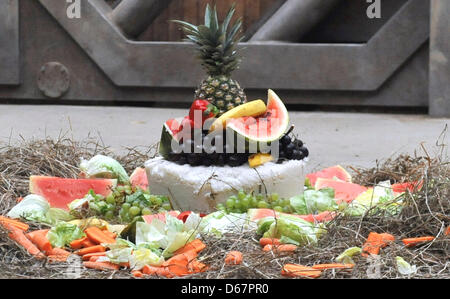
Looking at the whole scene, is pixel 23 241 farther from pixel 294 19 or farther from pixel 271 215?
pixel 294 19

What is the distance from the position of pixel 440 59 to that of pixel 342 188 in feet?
14.0

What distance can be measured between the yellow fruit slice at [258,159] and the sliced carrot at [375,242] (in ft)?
3.80

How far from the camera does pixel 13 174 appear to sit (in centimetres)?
560

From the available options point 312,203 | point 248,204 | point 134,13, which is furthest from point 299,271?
point 134,13

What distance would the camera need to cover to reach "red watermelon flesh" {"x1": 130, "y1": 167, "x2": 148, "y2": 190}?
5.59m

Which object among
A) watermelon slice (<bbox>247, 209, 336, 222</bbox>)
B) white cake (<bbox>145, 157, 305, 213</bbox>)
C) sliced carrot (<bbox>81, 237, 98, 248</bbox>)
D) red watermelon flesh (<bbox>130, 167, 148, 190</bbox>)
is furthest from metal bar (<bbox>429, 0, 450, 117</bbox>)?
sliced carrot (<bbox>81, 237, 98, 248</bbox>)

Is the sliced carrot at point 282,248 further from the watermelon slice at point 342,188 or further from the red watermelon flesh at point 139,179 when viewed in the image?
the red watermelon flesh at point 139,179

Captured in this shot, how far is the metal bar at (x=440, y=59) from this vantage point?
29.8 feet

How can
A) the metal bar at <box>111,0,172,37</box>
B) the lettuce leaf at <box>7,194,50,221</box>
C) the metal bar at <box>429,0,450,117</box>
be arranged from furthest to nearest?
the metal bar at <box>111,0,172,37</box>, the metal bar at <box>429,0,450,117</box>, the lettuce leaf at <box>7,194,50,221</box>

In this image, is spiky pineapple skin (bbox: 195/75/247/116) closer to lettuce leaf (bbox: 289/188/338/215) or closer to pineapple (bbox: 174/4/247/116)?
pineapple (bbox: 174/4/247/116)

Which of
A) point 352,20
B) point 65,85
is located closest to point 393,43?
point 352,20

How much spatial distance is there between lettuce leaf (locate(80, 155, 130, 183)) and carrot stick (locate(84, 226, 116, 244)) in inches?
52.4

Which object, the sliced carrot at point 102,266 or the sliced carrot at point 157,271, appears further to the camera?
the sliced carrot at point 102,266

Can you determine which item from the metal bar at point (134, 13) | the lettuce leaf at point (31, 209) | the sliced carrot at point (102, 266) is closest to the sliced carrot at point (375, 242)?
the sliced carrot at point (102, 266)
